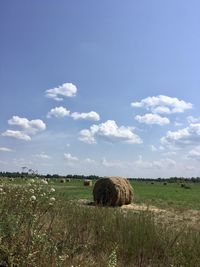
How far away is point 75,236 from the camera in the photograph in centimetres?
827

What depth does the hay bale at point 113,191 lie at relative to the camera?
28281mm

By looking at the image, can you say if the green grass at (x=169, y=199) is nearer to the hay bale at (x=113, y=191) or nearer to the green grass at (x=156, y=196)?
the green grass at (x=156, y=196)

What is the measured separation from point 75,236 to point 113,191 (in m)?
20.4

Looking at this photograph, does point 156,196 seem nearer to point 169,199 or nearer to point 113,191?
point 169,199

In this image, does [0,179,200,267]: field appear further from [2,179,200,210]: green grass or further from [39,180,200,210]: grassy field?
[39,180,200,210]: grassy field

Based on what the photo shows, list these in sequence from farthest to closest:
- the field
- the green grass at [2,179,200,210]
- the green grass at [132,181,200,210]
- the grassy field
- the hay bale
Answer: the hay bale, the green grass at [132,181,200,210], the grassy field, the green grass at [2,179,200,210], the field

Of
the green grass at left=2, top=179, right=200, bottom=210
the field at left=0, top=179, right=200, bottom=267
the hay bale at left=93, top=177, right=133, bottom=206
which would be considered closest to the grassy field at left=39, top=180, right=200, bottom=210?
the green grass at left=2, top=179, right=200, bottom=210

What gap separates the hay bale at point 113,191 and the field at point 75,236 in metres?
17.5

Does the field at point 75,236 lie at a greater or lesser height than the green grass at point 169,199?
lesser

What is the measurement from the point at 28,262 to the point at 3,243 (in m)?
0.43

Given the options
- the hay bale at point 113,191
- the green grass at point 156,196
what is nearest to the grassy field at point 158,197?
the green grass at point 156,196

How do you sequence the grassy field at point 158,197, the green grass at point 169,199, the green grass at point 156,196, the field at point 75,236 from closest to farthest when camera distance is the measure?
the field at point 75,236, the green grass at point 156,196, the grassy field at point 158,197, the green grass at point 169,199

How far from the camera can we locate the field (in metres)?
6.04

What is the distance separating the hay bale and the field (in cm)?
1750
